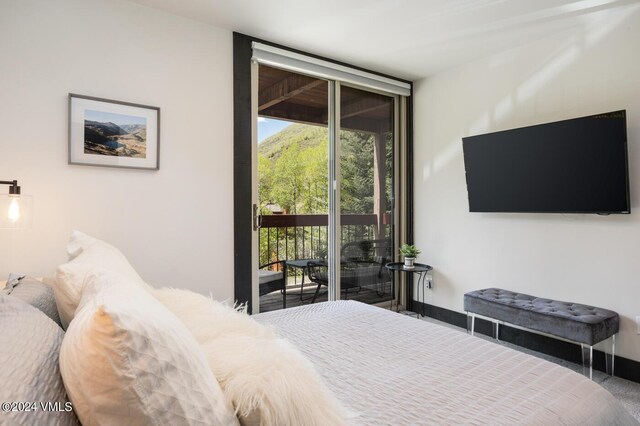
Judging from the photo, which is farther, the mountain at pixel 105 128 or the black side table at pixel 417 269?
the black side table at pixel 417 269

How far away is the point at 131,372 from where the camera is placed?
0.61 metres

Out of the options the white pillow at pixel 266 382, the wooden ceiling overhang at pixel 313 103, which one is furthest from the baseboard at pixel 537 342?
the white pillow at pixel 266 382

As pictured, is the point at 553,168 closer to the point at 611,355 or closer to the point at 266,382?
the point at 611,355

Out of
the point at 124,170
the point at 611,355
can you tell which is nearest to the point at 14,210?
the point at 124,170

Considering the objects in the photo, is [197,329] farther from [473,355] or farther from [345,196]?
[345,196]

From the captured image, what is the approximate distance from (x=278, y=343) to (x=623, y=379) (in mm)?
2925

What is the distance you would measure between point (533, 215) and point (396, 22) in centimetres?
199

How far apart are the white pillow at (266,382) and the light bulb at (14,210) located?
1.58 m

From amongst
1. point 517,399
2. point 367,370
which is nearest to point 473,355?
point 517,399

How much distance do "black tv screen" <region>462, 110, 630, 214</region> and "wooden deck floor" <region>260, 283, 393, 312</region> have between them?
1392 millimetres

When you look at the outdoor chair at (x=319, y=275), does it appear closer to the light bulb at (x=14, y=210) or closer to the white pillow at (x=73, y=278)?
the light bulb at (x=14, y=210)

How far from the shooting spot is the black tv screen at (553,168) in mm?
2586

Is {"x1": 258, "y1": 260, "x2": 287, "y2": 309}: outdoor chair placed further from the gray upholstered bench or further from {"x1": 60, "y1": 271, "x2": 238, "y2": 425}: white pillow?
{"x1": 60, "y1": 271, "x2": 238, "y2": 425}: white pillow

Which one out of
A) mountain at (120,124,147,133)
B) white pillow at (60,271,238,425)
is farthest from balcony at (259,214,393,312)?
white pillow at (60,271,238,425)
